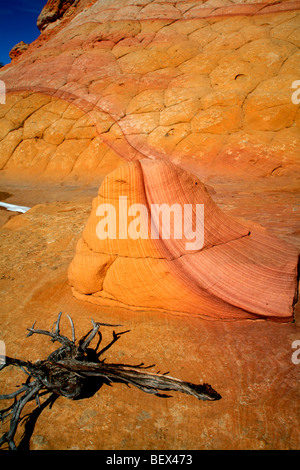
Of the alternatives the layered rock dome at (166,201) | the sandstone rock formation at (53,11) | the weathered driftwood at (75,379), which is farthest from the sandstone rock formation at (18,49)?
the weathered driftwood at (75,379)

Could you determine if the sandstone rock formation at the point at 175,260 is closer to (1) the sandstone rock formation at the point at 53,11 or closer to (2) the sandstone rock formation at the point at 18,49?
(1) the sandstone rock formation at the point at 53,11

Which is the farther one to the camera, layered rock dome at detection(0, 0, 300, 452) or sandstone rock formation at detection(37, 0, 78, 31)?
sandstone rock formation at detection(37, 0, 78, 31)

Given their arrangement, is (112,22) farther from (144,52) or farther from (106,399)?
(106,399)

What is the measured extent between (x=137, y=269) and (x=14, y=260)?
1847 mm

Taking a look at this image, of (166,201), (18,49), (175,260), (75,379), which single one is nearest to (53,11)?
(18,49)

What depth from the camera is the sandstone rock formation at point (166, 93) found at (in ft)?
16.1

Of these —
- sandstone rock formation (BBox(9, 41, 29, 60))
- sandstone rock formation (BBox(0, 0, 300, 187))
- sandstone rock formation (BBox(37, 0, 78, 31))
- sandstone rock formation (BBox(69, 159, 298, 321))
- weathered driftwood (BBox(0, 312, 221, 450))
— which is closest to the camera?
weathered driftwood (BBox(0, 312, 221, 450))

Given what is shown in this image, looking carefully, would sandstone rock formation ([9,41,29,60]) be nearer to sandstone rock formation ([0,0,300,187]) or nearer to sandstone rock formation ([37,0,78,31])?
sandstone rock formation ([37,0,78,31])

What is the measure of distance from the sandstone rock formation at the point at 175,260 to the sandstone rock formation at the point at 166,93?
9.32ft

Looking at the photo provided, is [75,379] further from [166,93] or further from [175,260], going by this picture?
[166,93]

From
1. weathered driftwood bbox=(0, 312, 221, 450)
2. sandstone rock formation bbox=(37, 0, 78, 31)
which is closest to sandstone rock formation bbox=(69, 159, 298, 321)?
weathered driftwood bbox=(0, 312, 221, 450)

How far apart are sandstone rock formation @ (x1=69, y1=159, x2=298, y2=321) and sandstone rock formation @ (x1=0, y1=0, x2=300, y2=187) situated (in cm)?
284

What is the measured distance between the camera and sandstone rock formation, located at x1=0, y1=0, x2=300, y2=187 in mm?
4895

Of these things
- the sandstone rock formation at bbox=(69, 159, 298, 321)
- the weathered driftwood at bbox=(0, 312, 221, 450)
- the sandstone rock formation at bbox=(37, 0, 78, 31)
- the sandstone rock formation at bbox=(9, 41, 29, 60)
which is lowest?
the weathered driftwood at bbox=(0, 312, 221, 450)
